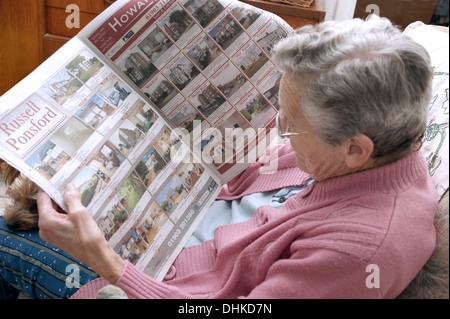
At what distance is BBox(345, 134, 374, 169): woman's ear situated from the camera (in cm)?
74

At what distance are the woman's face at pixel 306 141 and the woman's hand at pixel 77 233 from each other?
430 mm

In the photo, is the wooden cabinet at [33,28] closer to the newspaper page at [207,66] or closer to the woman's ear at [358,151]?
the newspaper page at [207,66]

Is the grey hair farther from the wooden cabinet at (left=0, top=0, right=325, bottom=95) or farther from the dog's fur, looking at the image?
the wooden cabinet at (left=0, top=0, right=325, bottom=95)

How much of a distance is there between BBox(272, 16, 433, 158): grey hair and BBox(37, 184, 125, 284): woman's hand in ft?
1.53

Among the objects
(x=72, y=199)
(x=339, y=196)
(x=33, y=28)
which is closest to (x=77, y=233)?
(x=72, y=199)

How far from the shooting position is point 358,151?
77cm

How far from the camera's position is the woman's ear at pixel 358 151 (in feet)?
2.44

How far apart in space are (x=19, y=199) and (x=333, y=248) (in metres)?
0.72

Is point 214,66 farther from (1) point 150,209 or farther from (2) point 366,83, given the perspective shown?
(2) point 366,83

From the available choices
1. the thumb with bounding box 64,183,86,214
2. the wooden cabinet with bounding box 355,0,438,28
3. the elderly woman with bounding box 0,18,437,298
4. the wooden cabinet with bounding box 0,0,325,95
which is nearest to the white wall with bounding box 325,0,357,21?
the wooden cabinet with bounding box 0,0,325,95

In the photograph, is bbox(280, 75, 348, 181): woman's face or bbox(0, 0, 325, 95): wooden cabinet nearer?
bbox(280, 75, 348, 181): woman's face

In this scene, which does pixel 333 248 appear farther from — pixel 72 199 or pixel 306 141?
pixel 72 199
